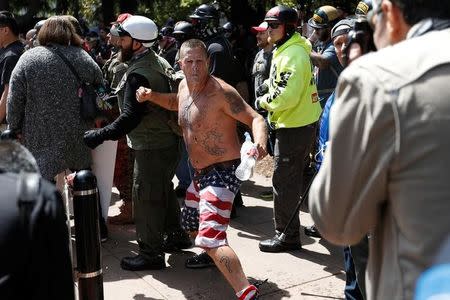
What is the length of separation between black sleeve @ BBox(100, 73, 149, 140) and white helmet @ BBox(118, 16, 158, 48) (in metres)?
0.37

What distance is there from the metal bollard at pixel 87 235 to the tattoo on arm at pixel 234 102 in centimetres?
111

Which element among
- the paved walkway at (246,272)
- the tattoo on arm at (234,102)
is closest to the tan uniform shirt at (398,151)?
the tattoo on arm at (234,102)

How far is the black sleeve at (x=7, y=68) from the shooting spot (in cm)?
494

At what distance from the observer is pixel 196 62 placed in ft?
13.0

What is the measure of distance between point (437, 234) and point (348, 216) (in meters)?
0.23

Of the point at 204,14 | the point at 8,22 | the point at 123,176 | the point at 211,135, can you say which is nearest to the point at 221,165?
the point at 211,135

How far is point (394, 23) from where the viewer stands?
162cm

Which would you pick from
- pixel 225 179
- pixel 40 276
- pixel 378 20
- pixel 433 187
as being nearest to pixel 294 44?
pixel 225 179

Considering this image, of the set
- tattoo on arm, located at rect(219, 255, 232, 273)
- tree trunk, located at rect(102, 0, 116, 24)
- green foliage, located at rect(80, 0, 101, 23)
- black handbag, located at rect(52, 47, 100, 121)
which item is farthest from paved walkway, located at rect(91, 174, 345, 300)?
green foliage, located at rect(80, 0, 101, 23)

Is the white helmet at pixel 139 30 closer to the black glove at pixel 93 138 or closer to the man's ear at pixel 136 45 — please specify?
the man's ear at pixel 136 45

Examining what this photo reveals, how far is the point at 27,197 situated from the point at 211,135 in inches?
105

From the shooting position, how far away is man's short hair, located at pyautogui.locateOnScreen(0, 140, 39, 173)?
1.47 m

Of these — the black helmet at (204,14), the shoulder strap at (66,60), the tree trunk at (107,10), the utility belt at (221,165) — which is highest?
the black helmet at (204,14)

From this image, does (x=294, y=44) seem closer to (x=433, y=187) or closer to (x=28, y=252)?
(x=433, y=187)
